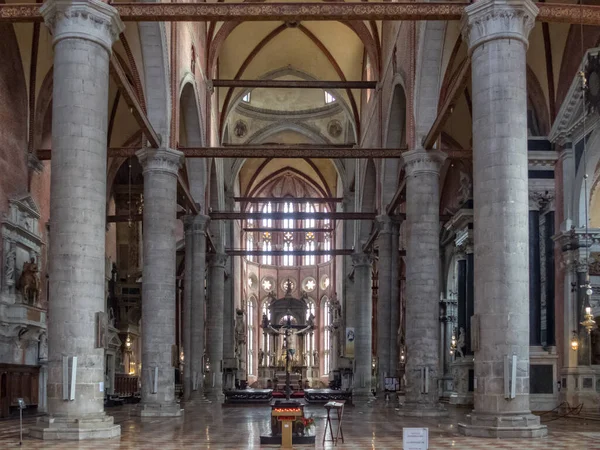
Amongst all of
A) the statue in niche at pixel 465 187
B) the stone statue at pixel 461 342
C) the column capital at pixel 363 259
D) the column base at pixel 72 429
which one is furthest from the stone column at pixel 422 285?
the column capital at pixel 363 259

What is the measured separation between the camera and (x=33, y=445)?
14664 mm

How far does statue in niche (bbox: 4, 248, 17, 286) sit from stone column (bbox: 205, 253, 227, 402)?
15.1m

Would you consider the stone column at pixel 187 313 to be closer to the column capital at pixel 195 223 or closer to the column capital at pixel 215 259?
the column capital at pixel 195 223

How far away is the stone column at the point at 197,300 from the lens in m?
34.5

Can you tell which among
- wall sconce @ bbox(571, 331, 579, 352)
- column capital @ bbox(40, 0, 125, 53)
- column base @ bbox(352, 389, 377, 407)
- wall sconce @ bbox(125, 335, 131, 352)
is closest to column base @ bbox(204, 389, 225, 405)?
wall sconce @ bbox(125, 335, 131, 352)

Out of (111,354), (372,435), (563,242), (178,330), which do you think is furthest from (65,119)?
(178,330)

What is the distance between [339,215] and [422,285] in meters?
12.8

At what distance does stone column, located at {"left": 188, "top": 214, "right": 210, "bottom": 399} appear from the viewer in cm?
3450

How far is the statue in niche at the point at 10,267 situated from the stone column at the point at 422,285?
11922 millimetres

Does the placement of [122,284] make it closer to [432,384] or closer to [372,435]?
[432,384]

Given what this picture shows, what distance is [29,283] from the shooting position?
26.8 m

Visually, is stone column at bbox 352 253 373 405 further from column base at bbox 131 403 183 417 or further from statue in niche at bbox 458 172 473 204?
column base at bbox 131 403 183 417

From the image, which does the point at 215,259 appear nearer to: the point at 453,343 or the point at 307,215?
the point at 307,215

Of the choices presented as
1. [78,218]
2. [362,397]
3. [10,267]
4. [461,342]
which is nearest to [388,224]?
[461,342]
